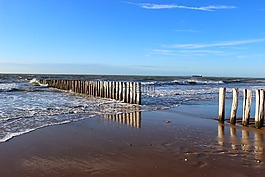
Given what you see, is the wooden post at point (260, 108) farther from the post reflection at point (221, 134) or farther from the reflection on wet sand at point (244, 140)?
the post reflection at point (221, 134)

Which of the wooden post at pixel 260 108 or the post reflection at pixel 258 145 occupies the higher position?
the wooden post at pixel 260 108

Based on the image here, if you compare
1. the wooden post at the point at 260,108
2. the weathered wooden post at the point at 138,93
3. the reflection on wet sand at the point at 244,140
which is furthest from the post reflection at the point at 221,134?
the weathered wooden post at the point at 138,93

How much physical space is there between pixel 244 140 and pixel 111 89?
14.5 meters

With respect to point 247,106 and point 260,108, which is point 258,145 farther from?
point 247,106

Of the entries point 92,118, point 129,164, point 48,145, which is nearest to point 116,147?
point 129,164

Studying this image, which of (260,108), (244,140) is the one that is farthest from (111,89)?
(244,140)

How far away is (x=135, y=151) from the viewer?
6.61 m

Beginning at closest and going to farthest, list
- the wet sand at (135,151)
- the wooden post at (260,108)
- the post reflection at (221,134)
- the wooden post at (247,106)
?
the wet sand at (135,151) → the post reflection at (221,134) → the wooden post at (260,108) → the wooden post at (247,106)

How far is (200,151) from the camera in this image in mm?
6637

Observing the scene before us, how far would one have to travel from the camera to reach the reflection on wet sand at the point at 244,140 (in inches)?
271

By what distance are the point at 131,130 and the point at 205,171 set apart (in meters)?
4.17

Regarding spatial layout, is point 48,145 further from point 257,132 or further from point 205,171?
point 257,132

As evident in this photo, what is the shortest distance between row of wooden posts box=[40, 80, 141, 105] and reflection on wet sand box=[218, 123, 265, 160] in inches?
363

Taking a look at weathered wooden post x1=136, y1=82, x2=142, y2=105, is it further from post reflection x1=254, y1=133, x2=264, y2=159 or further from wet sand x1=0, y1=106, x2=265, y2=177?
post reflection x1=254, y1=133, x2=264, y2=159
